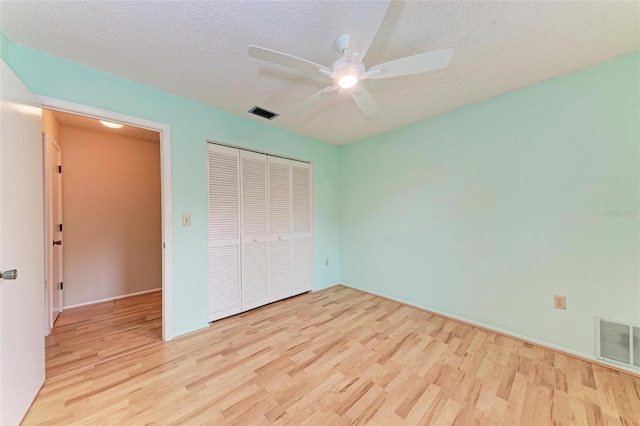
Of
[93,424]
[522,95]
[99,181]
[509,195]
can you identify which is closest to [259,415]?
[93,424]

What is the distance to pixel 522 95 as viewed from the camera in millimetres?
2068

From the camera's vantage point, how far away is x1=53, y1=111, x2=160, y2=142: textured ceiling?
2.62 meters

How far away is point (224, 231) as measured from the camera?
2.52m

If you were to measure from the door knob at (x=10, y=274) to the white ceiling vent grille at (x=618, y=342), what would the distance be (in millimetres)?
3795

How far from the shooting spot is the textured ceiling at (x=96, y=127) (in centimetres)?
262

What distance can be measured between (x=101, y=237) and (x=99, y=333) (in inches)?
59.1

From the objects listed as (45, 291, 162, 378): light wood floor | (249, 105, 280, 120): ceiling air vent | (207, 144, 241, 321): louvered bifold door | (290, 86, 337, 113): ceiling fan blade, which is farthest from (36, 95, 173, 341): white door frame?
(290, 86, 337, 113): ceiling fan blade

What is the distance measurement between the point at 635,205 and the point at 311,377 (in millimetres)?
2661

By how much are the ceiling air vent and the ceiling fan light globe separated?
4.10 ft

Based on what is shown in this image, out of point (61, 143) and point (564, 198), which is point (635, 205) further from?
point (61, 143)

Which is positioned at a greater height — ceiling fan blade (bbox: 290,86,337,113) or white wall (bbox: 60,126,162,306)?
ceiling fan blade (bbox: 290,86,337,113)

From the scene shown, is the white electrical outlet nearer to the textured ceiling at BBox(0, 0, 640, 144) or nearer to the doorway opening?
the textured ceiling at BBox(0, 0, 640, 144)

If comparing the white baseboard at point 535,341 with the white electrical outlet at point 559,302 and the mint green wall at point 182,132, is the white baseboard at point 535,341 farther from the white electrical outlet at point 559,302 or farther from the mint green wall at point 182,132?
the mint green wall at point 182,132

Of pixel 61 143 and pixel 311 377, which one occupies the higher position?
pixel 61 143
